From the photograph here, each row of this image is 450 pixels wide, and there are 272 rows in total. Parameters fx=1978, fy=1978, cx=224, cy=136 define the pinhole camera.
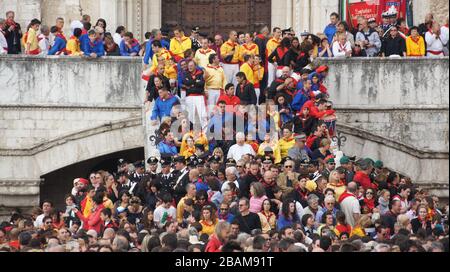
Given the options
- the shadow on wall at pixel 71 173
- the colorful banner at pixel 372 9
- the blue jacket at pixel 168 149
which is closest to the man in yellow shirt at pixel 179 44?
the blue jacket at pixel 168 149

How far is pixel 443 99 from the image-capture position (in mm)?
39312

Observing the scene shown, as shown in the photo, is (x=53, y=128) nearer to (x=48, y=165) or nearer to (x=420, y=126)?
(x=48, y=165)

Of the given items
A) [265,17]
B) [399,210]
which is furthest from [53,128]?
[399,210]

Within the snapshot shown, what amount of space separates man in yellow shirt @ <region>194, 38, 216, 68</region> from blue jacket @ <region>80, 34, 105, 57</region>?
3053mm

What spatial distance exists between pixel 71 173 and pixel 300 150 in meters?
8.24

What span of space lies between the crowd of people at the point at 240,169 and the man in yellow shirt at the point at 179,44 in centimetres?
4

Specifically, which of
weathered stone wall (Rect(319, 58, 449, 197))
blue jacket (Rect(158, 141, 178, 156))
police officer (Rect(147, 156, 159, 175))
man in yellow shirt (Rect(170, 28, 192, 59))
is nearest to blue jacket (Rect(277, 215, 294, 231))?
police officer (Rect(147, 156, 159, 175))

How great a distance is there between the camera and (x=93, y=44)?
39.7 m

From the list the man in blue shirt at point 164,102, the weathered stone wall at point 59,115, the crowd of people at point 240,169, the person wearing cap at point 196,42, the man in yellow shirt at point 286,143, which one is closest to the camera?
the crowd of people at point 240,169

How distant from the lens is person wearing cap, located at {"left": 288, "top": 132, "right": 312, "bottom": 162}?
34469 millimetres

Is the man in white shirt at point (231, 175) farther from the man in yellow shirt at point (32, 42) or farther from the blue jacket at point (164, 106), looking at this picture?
the man in yellow shirt at point (32, 42)

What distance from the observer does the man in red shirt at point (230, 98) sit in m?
35.5
